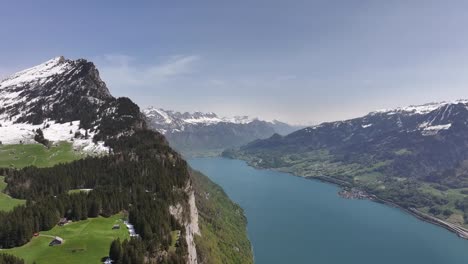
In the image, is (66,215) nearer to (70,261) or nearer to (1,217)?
(1,217)

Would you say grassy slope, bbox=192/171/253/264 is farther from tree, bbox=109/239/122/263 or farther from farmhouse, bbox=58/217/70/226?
tree, bbox=109/239/122/263

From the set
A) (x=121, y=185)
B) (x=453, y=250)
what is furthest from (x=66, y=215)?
(x=453, y=250)

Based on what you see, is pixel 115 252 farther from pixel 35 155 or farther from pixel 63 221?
pixel 35 155

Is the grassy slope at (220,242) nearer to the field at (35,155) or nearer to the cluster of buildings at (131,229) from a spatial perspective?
the cluster of buildings at (131,229)

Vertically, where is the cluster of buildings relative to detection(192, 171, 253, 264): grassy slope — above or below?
above

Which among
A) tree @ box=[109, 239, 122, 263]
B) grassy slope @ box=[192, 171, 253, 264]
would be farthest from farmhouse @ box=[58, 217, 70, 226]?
grassy slope @ box=[192, 171, 253, 264]

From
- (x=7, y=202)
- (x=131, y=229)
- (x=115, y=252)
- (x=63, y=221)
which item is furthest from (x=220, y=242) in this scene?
(x=115, y=252)
